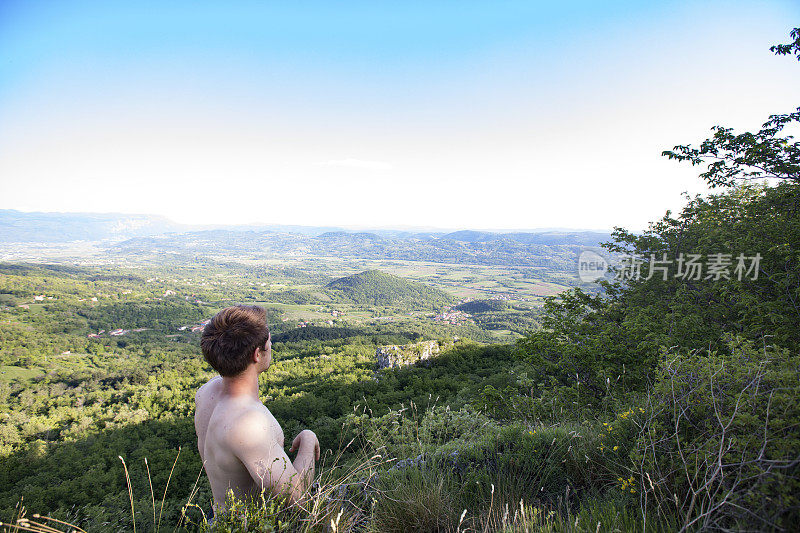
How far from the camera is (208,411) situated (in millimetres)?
1860

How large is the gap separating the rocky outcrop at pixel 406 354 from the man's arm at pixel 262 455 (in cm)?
2969

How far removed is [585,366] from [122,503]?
1622 centimetres

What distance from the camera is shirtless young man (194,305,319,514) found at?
157 centimetres

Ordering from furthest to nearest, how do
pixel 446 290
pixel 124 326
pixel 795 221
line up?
pixel 446 290 → pixel 124 326 → pixel 795 221

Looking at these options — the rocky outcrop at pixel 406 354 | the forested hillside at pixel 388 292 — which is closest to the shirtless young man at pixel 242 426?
the rocky outcrop at pixel 406 354

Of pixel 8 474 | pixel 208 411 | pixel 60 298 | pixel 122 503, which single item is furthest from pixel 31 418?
pixel 60 298

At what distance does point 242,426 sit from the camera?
1.56 metres

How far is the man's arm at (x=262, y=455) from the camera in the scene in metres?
1.56

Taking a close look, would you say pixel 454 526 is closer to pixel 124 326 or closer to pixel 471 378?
pixel 471 378

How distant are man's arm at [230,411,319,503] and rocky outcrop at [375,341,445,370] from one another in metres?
29.7

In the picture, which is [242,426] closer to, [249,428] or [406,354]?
[249,428]

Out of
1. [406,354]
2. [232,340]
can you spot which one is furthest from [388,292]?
[232,340]

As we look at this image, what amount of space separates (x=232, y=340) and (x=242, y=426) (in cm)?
43

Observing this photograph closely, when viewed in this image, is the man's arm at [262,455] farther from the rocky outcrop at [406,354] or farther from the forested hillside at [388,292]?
the forested hillside at [388,292]
